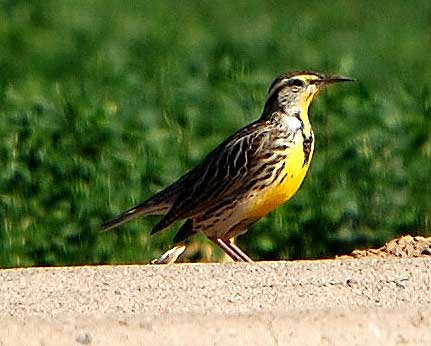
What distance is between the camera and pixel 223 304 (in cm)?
995

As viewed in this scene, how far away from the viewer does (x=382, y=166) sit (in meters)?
15.1

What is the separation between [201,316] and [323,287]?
1022 mm

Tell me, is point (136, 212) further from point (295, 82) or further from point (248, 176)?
point (295, 82)

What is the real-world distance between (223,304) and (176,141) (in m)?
5.89

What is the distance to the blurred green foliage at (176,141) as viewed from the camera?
1440cm

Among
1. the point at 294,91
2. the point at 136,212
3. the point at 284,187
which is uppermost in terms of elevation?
the point at 294,91

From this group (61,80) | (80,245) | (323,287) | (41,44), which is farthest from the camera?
(41,44)

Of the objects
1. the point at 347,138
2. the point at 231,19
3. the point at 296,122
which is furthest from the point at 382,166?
the point at 231,19

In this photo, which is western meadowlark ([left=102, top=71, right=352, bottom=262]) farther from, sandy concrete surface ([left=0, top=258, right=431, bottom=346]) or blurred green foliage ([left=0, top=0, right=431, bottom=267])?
sandy concrete surface ([left=0, top=258, right=431, bottom=346])

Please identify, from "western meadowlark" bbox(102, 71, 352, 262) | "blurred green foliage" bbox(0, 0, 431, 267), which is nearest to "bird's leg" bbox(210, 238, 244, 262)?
"western meadowlark" bbox(102, 71, 352, 262)

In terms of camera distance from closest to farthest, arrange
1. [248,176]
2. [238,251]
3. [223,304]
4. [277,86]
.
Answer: [223,304] < [248,176] < [238,251] < [277,86]

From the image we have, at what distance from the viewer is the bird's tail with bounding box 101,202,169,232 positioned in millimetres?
13602

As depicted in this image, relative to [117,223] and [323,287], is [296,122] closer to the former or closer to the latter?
[117,223]

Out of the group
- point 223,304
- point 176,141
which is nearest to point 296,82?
point 176,141
